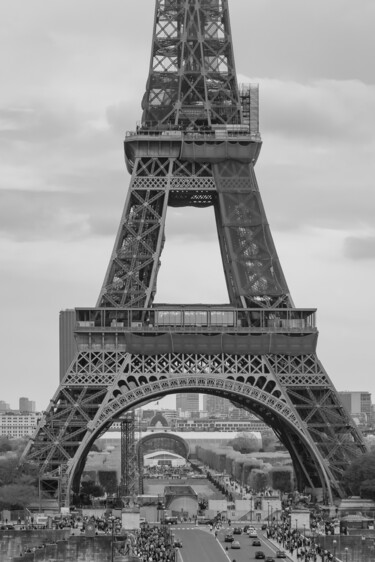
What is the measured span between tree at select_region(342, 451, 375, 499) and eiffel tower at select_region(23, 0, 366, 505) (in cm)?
78

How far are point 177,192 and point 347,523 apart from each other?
1170 inches

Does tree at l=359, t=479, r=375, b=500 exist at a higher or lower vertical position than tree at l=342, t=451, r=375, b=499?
lower

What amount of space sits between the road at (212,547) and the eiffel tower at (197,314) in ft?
29.2

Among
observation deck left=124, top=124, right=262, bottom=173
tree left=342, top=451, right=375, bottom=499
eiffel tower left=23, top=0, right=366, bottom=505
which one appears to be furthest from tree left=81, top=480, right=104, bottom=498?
observation deck left=124, top=124, right=262, bottom=173

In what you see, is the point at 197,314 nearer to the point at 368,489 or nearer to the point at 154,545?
the point at 368,489

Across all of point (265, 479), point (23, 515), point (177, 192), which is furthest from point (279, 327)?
point (265, 479)

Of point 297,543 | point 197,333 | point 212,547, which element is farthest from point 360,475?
point 212,547

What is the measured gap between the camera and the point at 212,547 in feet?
328

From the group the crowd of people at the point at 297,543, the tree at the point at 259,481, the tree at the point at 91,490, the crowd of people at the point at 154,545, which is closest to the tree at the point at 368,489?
the crowd of people at the point at 297,543

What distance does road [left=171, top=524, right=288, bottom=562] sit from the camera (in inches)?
3644

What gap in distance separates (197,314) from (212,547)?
25.3 m

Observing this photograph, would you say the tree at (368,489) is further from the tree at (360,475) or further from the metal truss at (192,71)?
the metal truss at (192,71)

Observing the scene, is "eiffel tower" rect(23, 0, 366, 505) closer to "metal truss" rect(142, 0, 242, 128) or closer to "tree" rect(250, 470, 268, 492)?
"metal truss" rect(142, 0, 242, 128)

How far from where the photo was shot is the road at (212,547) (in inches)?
3644
